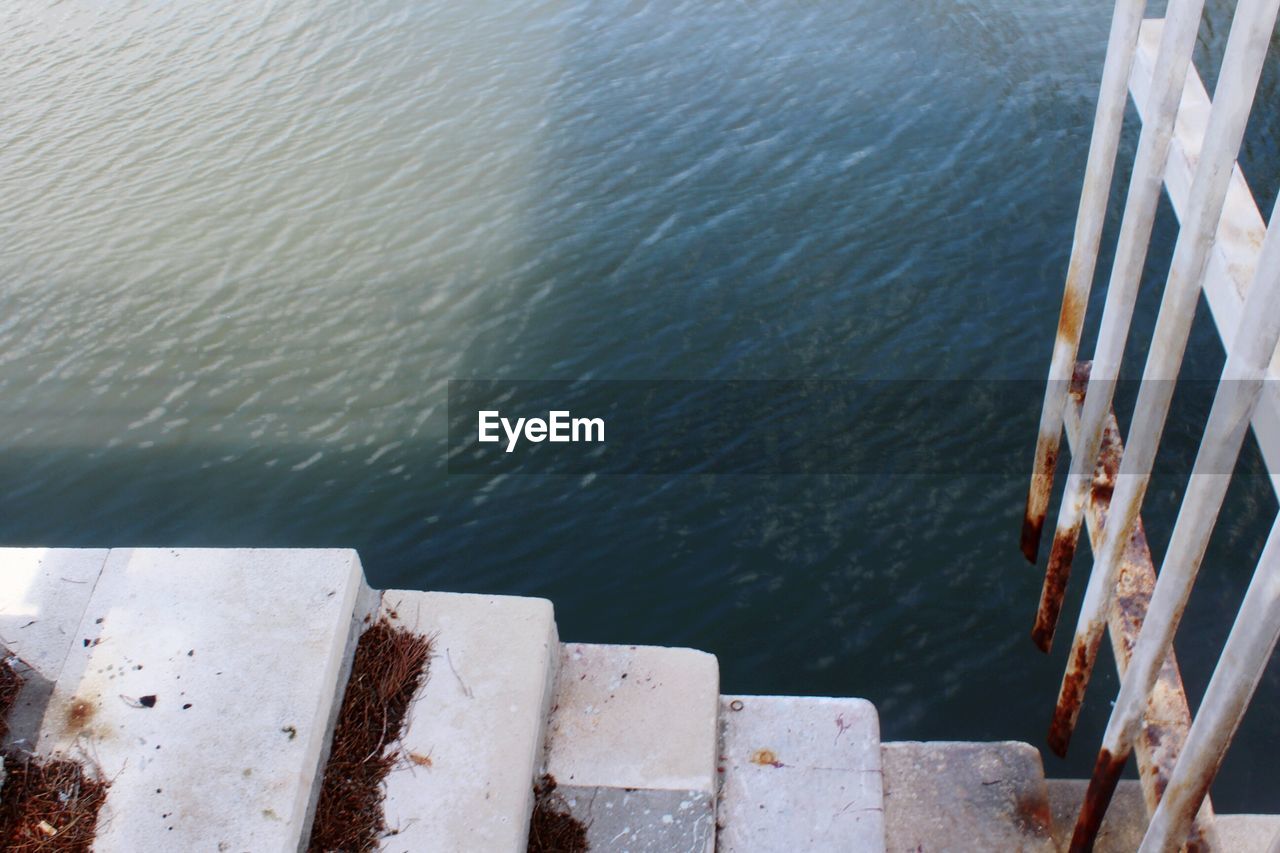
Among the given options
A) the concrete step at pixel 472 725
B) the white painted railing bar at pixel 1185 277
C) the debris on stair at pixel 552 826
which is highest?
the white painted railing bar at pixel 1185 277

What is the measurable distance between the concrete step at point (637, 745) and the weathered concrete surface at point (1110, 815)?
1.87m

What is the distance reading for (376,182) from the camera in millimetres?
12141

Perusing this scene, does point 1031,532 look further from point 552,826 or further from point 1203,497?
point 552,826

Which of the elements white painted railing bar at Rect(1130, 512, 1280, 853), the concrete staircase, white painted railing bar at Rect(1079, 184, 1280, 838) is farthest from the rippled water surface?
white painted railing bar at Rect(1130, 512, 1280, 853)

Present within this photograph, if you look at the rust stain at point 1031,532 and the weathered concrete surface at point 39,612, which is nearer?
the weathered concrete surface at point 39,612

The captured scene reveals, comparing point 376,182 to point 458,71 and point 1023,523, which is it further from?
point 1023,523

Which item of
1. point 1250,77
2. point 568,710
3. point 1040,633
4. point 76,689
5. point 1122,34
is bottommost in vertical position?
point 1040,633

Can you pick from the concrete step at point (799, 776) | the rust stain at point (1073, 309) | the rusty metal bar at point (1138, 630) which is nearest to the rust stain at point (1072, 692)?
the rusty metal bar at point (1138, 630)

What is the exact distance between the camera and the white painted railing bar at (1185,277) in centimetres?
449

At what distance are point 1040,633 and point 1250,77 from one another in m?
4.06

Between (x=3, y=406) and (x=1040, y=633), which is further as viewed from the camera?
(x=3, y=406)

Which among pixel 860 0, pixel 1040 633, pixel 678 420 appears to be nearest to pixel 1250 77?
pixel 1040 633

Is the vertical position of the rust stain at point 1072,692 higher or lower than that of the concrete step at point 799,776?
lower

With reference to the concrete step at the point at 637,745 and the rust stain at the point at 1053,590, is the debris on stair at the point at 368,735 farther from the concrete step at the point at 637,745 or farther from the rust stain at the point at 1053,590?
the rust stain at the point at 1053,590
